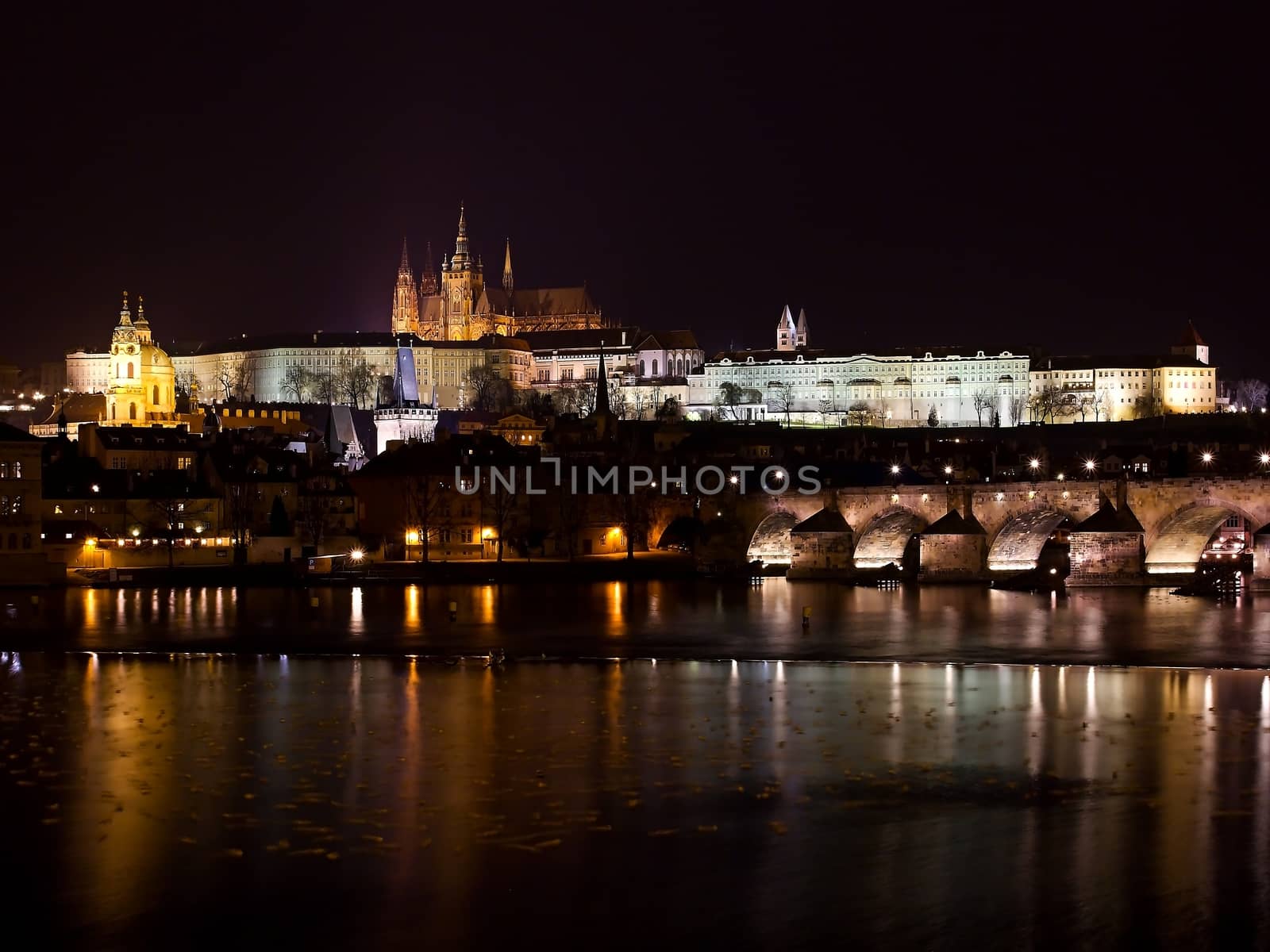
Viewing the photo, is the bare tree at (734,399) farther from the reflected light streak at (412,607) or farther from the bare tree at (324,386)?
→ the reflected light streak at (412,607)

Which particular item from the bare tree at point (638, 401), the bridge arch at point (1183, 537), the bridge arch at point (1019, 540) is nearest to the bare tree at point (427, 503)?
the bridge arch at point (1019, 540)

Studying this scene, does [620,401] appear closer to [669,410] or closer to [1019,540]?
[669,410]

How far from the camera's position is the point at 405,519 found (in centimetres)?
5722

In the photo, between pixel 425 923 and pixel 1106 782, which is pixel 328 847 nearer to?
pixel 425 923

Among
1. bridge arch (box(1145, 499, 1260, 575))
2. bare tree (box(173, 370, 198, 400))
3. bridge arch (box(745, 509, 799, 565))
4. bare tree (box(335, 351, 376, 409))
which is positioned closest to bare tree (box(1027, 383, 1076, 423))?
bare tree (box(335, 351, 376, 409))

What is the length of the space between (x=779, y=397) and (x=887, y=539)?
10356cm

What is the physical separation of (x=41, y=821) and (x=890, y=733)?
1027cm

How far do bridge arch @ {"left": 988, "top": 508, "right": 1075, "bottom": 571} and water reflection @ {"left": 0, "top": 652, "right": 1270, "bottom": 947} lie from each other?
1995cm

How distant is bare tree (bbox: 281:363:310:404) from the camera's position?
498 ft

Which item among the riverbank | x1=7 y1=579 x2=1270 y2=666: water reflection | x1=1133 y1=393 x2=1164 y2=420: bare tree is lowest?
x1=7 y1=579 x2=1270 y2=666: water reflection

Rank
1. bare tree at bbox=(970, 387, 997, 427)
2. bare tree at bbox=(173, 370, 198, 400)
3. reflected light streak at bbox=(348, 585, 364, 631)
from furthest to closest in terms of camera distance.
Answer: bare tree at bbox=(173, 370, 198, 400), bare tree at bbox=(970, 387, 997, 427), reflected light streak at bbox=(348, 585, 364, 631)

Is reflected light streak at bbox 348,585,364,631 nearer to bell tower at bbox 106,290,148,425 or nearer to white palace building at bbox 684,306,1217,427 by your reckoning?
bell tower at bbox 106,290,148,425

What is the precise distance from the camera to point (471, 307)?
182m

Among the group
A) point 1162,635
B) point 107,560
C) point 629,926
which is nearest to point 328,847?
point 629,926
